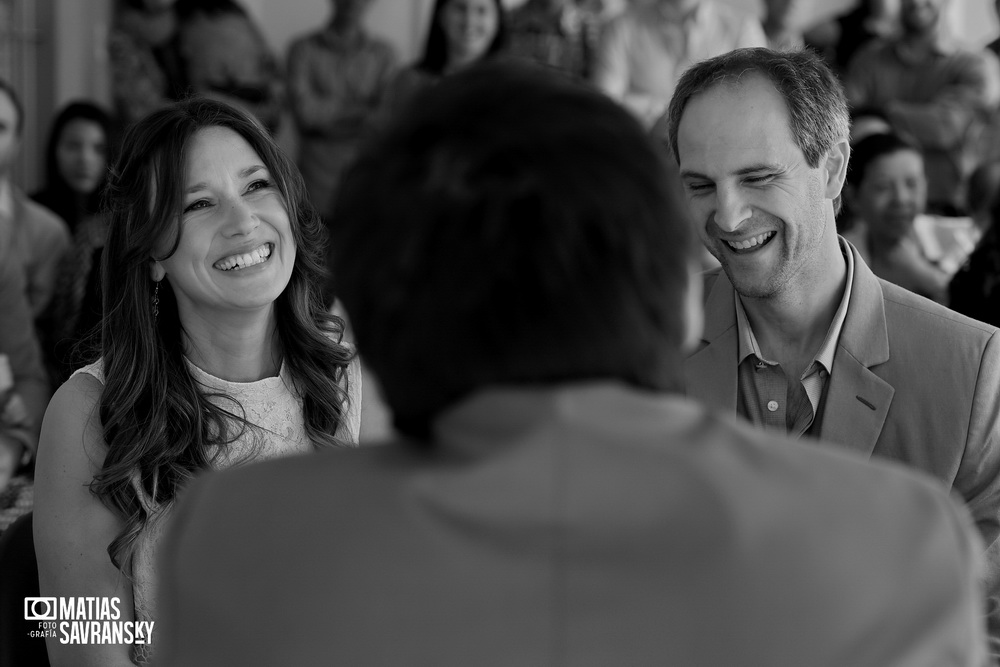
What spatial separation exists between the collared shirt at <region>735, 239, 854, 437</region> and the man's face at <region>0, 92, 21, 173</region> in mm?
3380

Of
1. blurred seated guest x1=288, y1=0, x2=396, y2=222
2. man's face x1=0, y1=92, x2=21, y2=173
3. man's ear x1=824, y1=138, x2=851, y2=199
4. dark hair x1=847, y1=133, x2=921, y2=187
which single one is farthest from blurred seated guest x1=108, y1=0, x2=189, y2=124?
man's ear x1=824, y1=138, x2=851, y2=199

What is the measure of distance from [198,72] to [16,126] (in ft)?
3.78

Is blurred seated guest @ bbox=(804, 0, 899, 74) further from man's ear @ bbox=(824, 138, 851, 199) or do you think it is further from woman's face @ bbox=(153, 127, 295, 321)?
woman's face @ bbox=(153, 127, 295, 321)

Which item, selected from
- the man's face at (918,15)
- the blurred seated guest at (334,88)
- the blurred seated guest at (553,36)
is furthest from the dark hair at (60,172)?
the man's face at (918,15)

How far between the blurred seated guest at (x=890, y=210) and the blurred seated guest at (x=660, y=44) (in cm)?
146

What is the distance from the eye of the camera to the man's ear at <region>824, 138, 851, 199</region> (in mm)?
1986

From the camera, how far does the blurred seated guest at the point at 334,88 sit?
5.73 m

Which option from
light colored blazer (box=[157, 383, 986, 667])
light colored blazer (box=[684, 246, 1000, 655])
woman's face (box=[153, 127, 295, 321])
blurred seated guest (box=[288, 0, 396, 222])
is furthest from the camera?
blurred seated guest (box=[288, 0, 396, 222])

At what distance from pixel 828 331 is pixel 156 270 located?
46.2 inches

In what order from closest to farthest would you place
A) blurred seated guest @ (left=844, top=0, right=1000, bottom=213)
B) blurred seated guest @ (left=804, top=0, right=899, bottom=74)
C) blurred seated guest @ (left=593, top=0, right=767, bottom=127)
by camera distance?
1. blurred seated guest @ (left=844, top=0, right=1000, bottom=213)
2. blurred seated guest @ (left=593, top=0, right=767, bottom=127)
3. blurred seated guest @ (left=804, top=0, right=899, bottom=74)

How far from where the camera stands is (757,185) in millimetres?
1936

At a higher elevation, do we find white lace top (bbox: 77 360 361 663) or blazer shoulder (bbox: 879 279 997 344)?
blazer shoulder (bbox: 879 279 997 344)

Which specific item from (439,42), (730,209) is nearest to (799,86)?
(730,209)

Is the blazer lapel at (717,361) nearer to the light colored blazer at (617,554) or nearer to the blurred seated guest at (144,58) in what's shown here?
the light colored blazer at (617,554)
